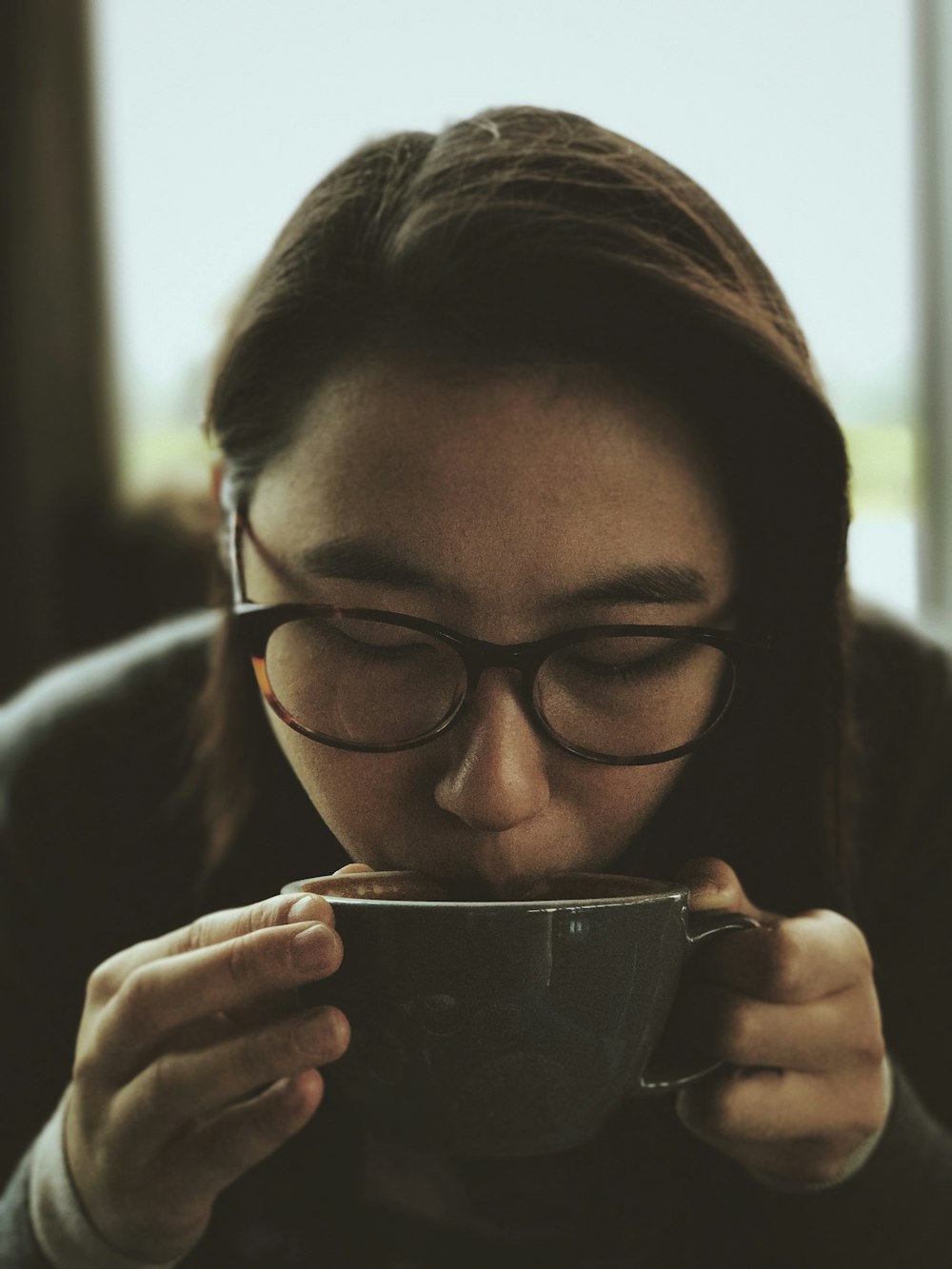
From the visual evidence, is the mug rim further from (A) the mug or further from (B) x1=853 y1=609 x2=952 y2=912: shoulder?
(B) x1=853 y1=609 x2=952 y2=912: shoulder

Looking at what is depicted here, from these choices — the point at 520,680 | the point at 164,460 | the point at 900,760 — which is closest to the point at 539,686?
the point at 520,680

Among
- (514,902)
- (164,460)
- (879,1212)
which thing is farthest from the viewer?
(164,460)

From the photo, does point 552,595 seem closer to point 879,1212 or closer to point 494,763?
point 494,763

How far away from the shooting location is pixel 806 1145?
0.40 m

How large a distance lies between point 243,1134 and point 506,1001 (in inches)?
3.9

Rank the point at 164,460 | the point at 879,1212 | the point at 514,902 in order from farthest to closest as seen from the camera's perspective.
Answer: the point at 164,460, the point at 879,1212, the point at 514,902

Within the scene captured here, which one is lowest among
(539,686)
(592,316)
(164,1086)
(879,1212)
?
(879,1212)

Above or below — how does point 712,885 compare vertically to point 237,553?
below

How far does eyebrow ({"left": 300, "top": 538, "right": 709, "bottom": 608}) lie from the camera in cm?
32

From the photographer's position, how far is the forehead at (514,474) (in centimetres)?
32

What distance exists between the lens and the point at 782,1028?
1.21 ft

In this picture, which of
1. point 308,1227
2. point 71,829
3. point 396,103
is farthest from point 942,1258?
point 396,103

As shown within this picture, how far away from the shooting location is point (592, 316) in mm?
327

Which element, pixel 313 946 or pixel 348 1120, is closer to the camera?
pixel 313 946
